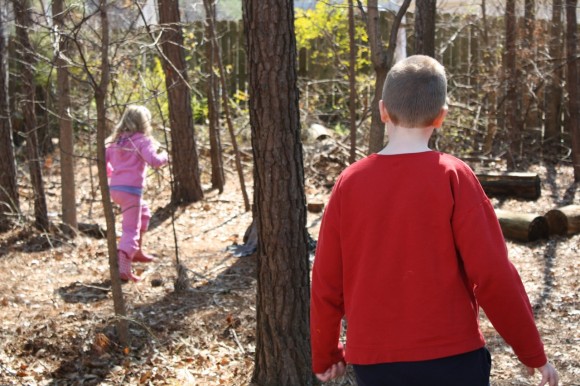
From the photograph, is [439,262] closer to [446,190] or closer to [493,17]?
[446,190]

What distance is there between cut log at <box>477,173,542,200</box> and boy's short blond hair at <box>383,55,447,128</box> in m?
8.48

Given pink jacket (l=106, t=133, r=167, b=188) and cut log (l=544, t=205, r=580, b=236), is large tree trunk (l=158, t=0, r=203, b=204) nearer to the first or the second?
pink jacket (l=106, t=133, r=167, b=188)

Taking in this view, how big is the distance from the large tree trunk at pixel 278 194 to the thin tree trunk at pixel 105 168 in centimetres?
110

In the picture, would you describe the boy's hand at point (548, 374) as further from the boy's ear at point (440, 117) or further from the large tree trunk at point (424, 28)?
the large tree trunk at point (424, 28)

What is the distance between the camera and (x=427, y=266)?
2234 millimetres

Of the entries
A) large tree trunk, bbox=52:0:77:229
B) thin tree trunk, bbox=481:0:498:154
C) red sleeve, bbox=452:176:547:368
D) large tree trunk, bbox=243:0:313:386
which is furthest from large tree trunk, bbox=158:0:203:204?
red sleeve, bbox=452:176:547:368

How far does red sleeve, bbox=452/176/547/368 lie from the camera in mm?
2195

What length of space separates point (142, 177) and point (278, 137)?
10.7 feet

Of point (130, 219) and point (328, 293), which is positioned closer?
point (328, 293)

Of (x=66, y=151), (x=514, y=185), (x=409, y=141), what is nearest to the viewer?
(x=409, y=141)

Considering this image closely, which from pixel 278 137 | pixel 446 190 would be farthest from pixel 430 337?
pixel 278 137

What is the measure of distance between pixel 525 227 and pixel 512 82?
193 inches

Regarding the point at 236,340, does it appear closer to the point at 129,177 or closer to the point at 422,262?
the point at 129,177

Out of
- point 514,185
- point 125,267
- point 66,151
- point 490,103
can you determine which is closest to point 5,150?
point 66,151
